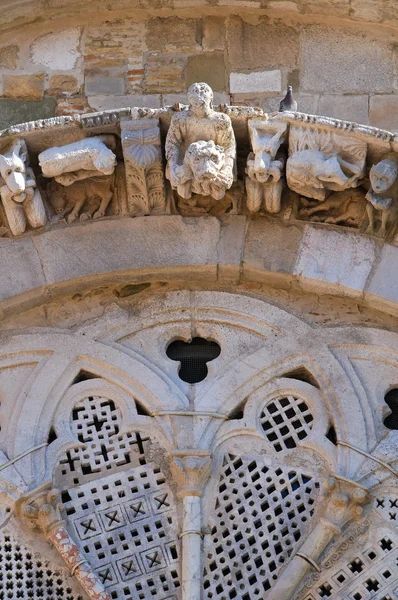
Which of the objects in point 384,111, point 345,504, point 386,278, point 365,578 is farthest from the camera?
point 384,111

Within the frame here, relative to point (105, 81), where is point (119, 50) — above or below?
above

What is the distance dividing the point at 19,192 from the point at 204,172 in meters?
1.03

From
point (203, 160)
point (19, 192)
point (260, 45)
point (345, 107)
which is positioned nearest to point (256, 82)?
point (260, 45)

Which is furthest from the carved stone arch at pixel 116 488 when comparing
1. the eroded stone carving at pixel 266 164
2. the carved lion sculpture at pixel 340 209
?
the carved lion sculpture at pixel 340 209

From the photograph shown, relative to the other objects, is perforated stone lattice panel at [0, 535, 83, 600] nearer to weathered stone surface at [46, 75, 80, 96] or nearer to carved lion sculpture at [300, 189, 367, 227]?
carved lion sculpture at [300, 189, 367, 227]

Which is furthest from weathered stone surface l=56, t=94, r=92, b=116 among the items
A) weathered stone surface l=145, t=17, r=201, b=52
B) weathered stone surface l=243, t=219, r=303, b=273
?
weathered stone surface l=243, t=219, r=303, b=273

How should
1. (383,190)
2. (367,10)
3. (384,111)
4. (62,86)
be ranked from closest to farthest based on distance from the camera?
(383,190)
(384,111)
(367,10)
(62,86)

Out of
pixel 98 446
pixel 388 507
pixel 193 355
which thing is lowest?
pixel 388 507

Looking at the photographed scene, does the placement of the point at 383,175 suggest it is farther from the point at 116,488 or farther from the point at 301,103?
the point at 116,488

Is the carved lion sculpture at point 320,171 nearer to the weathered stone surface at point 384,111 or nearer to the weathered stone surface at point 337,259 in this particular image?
the weathered stone surface at point 337,259

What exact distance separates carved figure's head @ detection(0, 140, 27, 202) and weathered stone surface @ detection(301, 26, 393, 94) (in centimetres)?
180

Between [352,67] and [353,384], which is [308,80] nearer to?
[352,67]

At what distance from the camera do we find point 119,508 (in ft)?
27.0

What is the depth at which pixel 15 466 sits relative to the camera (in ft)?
27.3
